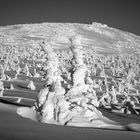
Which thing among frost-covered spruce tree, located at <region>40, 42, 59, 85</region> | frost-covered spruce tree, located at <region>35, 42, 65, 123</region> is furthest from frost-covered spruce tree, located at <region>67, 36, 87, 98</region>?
frost-covered spruce tree, located at <region>35, 42, 65, 123</region>

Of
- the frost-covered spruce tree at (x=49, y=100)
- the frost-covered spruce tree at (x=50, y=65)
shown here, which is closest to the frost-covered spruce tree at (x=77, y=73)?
the frost-covered spruce tree at (x=50, y=65)

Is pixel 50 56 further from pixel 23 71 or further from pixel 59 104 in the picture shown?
pixel 23 71

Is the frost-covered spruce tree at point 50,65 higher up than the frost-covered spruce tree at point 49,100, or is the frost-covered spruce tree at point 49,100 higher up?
the frost-covered spruce tree at point 50,65

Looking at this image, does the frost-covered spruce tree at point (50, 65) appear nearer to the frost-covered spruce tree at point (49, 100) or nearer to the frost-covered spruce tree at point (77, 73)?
the frost-covered spruce tree at point (49, 100)

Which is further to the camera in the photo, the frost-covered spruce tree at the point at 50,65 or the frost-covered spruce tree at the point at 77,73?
the frost-covered spruce tree at the point at 77,73

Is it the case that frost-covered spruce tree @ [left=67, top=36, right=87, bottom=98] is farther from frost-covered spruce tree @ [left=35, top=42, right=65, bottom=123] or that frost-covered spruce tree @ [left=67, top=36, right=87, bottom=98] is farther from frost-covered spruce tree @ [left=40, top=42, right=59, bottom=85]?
frost-covered spruce tree @ [left=35, top=42, right=65, bottom=123]

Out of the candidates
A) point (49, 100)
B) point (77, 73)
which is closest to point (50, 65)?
point (77, 73)

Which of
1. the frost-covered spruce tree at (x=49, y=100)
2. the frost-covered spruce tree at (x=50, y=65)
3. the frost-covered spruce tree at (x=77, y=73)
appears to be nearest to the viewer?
the frost-covered spruce tree at (x=49, y=100)

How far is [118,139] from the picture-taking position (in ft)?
51.7

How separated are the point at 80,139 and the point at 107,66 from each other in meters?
132

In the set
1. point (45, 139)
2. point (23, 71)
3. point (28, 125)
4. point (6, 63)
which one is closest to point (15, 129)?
point (28, 125)

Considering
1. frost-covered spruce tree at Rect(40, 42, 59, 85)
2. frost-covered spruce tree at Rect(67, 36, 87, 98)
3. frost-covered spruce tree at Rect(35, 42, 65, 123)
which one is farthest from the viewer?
frost-covered spruce tree at Rect(67, 36, 87, 98)

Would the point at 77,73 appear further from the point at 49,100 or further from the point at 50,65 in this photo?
A: the point at 49,100

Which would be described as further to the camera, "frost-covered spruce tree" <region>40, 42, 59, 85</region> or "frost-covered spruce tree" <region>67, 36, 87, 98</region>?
"frost-covered spruce tree" <region>67, 36, 87, 98</region>
